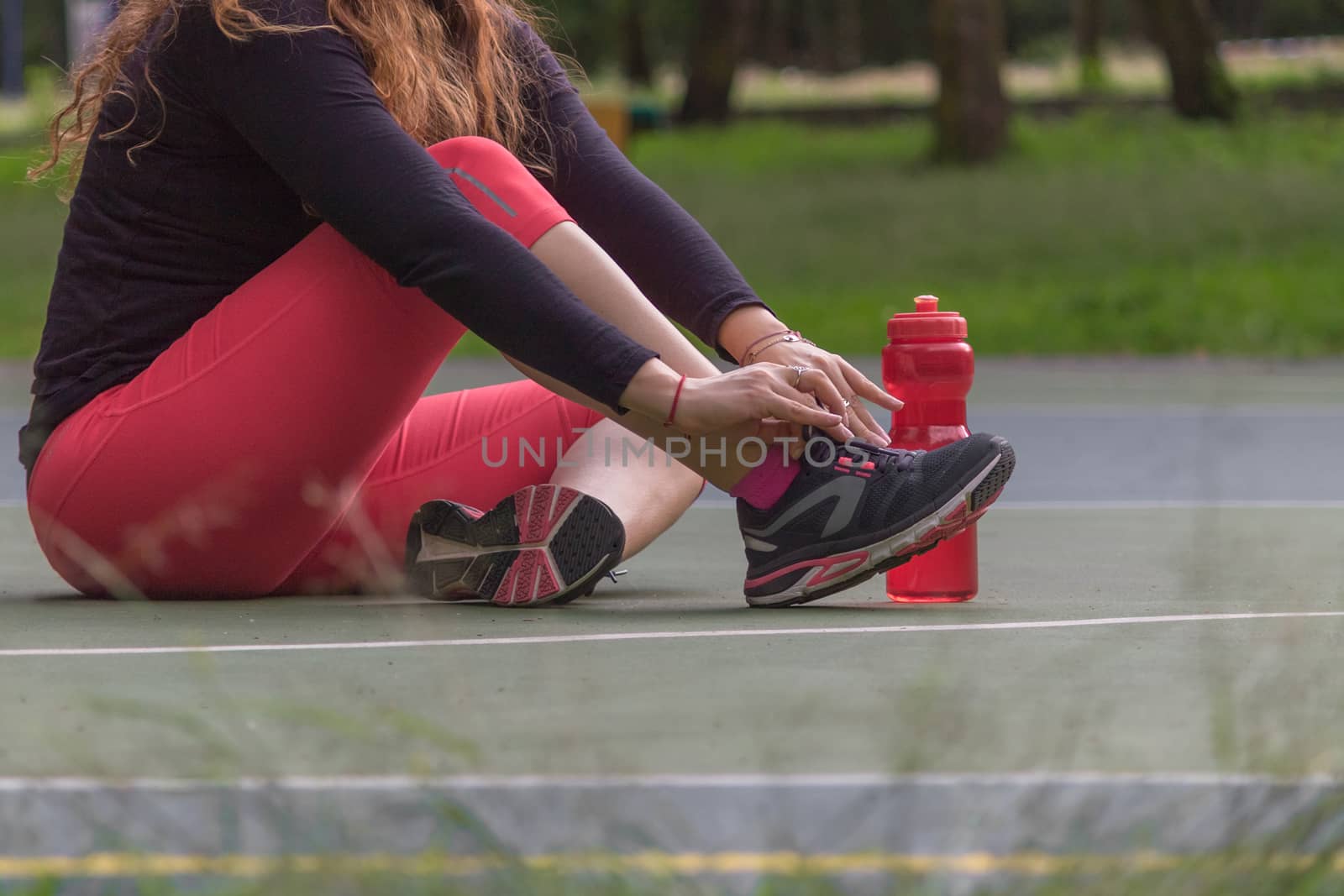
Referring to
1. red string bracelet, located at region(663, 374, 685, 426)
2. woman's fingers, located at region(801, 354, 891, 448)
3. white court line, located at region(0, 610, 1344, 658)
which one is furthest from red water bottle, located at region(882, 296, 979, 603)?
red string bracelet, located at region(663, 374, 685, 426)

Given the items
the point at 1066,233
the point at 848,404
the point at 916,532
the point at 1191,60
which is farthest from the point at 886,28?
the point at 916,532

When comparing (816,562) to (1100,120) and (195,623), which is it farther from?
(1100,120)

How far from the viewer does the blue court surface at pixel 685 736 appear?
A: 1460mm

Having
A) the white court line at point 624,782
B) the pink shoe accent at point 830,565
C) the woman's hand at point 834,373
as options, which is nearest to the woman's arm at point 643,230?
the woman's hand at point 834,373

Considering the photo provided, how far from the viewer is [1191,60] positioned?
2108 cm

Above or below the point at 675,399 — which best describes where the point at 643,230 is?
above

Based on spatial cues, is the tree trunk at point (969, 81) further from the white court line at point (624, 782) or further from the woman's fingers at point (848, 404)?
the white court line at point (624, 782)

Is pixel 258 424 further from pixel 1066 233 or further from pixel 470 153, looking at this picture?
pixel 1066 233

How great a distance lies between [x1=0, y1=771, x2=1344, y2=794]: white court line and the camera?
1.59 meters

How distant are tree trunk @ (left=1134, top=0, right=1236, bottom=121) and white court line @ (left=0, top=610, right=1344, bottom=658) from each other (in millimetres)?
18805

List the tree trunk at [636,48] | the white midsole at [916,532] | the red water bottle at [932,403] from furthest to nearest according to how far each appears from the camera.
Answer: the tree trunk at [636,48]
the red water bottle at [932,403]
the white midsole at [916,532]

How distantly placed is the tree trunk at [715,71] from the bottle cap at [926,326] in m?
21.7

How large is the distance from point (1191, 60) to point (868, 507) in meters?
19.4

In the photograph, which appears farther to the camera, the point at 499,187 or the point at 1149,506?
the point at 1149,506
